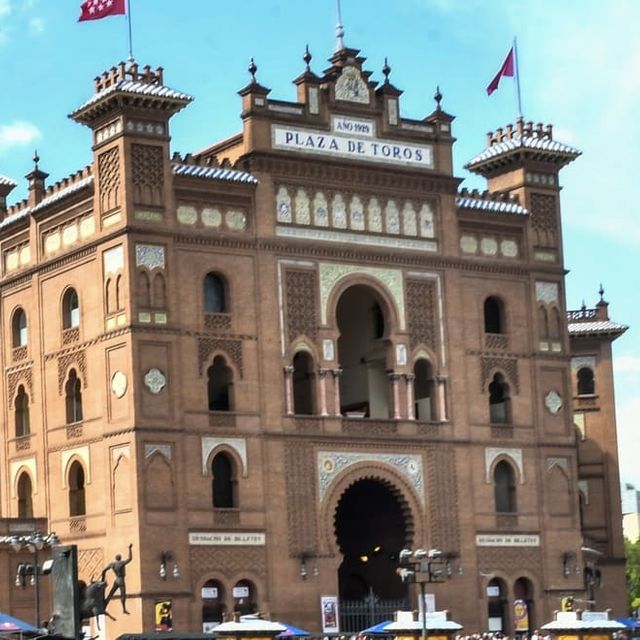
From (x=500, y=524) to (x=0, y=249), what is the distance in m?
18.9

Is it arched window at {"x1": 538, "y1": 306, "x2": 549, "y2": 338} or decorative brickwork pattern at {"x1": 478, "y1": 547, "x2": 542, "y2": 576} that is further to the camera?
arched window at {"x1": 538, "y1": 306, "x2": 549, "y2": 338}

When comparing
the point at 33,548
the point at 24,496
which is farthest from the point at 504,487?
the point at 33,548

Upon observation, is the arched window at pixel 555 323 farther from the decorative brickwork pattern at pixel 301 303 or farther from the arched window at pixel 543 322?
the decorative brickwork pattern at pixel 301 303

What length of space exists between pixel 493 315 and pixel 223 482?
12.2m

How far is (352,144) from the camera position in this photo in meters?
59.5

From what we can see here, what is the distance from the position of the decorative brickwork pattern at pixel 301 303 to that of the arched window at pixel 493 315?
287 inches

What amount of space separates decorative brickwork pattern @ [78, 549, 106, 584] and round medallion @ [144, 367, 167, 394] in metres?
5.05

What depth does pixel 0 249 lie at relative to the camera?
6216 centimetres

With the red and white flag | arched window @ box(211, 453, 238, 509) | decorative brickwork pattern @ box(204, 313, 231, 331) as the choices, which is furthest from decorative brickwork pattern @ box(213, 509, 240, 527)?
the red and white flag

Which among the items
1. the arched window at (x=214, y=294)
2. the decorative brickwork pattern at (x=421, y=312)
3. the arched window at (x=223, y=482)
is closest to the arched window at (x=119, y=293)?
the arched window at (x=214, y=294)

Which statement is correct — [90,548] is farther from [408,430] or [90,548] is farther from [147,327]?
[408,430]

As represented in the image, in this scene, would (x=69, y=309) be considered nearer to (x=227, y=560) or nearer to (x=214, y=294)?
(x=214, y=294)

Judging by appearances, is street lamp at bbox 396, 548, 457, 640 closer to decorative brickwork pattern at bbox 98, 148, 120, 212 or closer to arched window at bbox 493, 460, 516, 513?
arched window at bbox 493, 460, 516, 513

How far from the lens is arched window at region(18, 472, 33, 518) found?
196 feet
